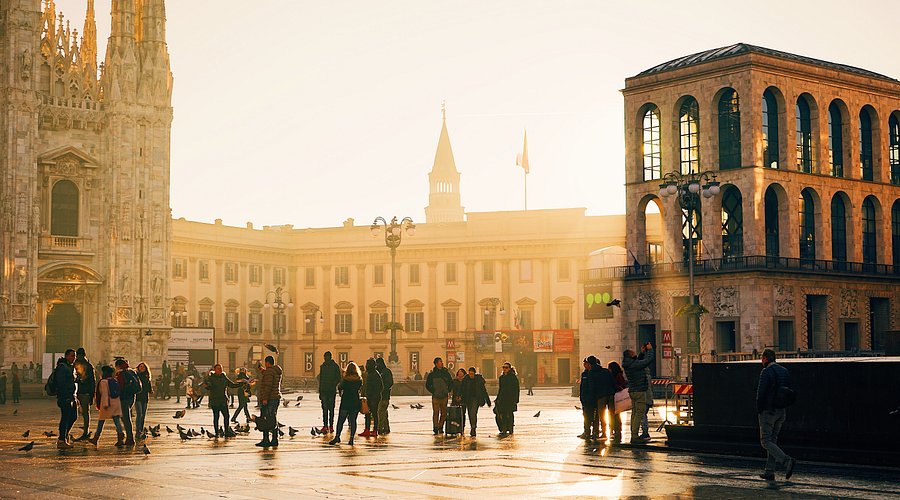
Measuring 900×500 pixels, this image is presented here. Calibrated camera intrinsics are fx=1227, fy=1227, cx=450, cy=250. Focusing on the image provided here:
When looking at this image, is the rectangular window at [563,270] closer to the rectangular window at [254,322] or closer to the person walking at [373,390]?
the rectangular window at [254,322]

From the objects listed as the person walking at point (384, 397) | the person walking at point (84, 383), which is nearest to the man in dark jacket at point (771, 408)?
the person walking at point (384, 397)

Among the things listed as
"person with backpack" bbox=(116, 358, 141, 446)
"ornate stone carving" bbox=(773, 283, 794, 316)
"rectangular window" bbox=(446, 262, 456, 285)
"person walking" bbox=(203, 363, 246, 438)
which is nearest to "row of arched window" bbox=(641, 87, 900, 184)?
"ornate stone carving" bbox=(773, 283, 794, 316)

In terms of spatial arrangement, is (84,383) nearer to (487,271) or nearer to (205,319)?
(205,319)

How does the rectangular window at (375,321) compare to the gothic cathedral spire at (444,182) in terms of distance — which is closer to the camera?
the rectangular window at (375,321)

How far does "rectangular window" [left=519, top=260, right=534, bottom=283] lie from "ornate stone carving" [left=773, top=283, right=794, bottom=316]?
41.1m

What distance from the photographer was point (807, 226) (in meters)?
62.0

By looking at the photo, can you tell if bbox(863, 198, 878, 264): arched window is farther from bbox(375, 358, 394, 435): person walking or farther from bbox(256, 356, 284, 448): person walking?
bbox(256, 356, 284, 448): person walking

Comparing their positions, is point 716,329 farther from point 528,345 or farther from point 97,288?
point 528,345

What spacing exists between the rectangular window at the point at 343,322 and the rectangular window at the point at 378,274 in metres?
3.73

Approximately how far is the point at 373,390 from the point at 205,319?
71.8m

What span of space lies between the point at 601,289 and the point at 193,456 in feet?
147

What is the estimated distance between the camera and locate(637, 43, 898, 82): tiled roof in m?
59.7

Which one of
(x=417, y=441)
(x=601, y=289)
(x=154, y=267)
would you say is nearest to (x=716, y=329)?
(x=601, y=289)

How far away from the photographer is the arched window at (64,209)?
65938 millimetres
